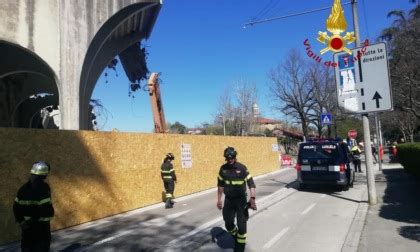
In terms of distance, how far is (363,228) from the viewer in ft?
31.8

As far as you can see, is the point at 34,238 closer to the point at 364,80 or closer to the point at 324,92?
the point at 364,80

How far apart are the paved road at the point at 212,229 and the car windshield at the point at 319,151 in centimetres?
190

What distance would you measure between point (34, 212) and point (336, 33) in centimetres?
1069

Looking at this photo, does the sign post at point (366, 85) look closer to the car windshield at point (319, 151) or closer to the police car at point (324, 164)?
the police car at point (324, 164)

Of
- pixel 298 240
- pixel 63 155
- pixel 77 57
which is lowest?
pixel 298 240

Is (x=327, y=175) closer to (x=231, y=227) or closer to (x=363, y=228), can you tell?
(x=363, y=228)

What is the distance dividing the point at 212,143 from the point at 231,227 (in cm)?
1443

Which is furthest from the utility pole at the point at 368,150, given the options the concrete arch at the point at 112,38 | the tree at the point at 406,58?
the concrete arch at the point at 112,38

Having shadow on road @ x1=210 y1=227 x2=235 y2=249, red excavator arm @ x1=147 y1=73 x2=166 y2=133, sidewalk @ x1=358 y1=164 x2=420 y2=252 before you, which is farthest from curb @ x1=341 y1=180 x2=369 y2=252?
red excavator arm @ x1=147 y1=73 x2=166 y2=133

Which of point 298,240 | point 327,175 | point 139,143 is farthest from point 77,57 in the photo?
point 298,240

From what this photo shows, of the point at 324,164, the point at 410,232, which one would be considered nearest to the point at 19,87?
the point at 324,164

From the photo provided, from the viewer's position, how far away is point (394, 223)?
9922 mm

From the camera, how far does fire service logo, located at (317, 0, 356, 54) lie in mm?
13516

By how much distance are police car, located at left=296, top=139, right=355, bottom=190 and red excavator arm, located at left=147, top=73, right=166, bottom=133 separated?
8.60 meters
